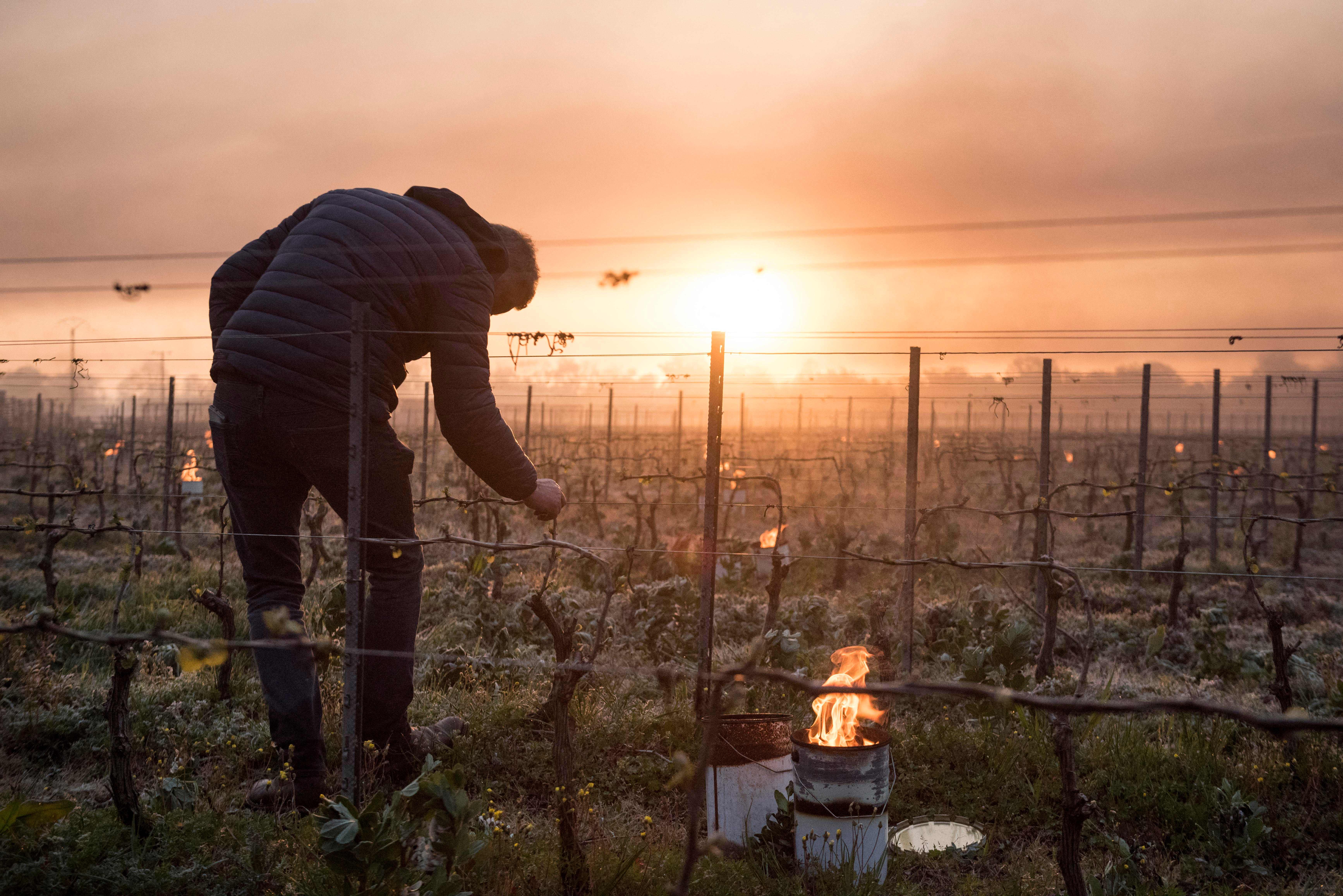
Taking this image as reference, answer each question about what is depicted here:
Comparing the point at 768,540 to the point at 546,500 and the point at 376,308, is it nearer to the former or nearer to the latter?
the point at 546,500

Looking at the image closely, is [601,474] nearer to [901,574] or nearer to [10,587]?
[901,574]

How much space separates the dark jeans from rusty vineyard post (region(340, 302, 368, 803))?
0.04 meters

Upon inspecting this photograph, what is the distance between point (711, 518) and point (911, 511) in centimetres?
149

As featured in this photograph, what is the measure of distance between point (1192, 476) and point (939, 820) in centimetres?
588

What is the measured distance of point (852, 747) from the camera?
263 cm

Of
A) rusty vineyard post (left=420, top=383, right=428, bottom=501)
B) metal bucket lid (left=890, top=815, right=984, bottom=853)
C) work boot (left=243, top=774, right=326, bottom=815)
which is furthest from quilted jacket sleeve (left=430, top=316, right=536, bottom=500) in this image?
rusty vineyard post (left=420, top=383, right=428, bottom=501)

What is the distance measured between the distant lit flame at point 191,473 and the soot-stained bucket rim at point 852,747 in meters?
10.00

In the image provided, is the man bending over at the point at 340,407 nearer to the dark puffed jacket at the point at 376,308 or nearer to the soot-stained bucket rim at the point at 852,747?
the dark puffed jacket at the point at 376,308

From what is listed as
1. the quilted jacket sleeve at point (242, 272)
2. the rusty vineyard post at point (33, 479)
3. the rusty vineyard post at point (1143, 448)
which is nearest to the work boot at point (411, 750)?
the quilted jacket sleeve at point (242, 272)

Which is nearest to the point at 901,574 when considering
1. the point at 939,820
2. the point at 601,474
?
the point at 939,820

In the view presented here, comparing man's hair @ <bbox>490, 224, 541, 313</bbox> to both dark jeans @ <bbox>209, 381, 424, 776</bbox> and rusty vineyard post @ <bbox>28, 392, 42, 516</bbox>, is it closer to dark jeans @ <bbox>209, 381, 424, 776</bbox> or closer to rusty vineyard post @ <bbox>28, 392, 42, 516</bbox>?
dark jeans @ <bbox>209, 381, 424, 776</bbox>

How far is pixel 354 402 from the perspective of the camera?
2717 mm

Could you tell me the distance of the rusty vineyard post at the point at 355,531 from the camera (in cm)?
269

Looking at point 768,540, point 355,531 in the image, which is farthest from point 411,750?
point 768,540
